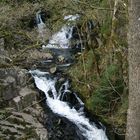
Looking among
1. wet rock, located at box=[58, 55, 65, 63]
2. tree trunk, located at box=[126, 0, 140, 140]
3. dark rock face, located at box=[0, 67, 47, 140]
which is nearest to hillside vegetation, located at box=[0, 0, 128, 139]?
wet rock, located at box=[58, 55, 65, 63]

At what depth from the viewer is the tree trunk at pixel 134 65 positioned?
5.30 m

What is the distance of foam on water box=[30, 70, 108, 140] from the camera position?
39.1 feet

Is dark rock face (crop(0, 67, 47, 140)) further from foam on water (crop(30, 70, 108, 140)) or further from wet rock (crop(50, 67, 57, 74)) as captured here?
wet rock (crop(50, 67, 57, 74))

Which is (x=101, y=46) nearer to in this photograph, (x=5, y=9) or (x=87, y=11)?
(x=87, y=11)

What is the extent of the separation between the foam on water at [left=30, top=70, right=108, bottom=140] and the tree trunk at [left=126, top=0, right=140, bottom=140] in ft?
20.4

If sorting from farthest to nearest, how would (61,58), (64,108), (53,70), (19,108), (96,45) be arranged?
1. (61,58)
2. (96,45)
3. (53,70)
4. (64,108)
5. (19,108)

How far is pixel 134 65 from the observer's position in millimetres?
5402

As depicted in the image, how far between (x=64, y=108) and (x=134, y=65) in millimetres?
8119

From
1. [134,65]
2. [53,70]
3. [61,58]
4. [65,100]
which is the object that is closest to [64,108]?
[65,100]

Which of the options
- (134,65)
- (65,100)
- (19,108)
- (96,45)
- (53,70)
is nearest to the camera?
(134,65)

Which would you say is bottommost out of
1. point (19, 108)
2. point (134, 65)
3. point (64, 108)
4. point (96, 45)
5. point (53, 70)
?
point (64, 108)

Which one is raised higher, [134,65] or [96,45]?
[134,65]

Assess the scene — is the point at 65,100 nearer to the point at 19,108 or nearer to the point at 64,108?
the point at 64,108

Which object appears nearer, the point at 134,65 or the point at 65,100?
the point at 134,65
